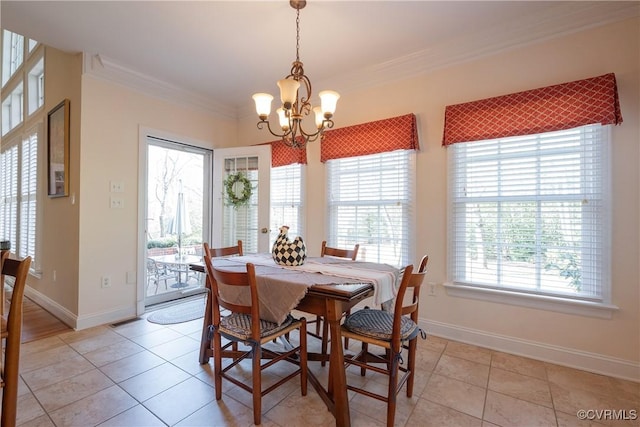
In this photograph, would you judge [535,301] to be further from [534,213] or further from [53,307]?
[53,307]

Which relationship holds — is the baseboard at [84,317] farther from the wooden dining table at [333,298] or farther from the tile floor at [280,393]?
the wooden dining table at [333,298]

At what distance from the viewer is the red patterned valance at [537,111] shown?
2.26m

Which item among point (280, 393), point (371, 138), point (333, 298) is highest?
point (371, 138)

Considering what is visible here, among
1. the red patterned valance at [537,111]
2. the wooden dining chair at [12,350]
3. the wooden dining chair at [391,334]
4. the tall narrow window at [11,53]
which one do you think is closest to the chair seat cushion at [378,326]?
the wooden dining chair at [391,334]

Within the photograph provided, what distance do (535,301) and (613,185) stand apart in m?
1.04

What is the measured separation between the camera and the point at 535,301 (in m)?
2.55

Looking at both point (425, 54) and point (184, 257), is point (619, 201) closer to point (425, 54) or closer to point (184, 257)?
point (425, 54)

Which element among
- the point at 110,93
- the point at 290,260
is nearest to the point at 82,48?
the point at 110,93

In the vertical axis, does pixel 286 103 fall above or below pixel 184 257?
above

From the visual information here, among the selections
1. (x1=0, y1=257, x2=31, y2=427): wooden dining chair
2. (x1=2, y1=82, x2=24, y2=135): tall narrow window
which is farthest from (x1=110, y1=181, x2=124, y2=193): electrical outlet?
(x1=2, y1=82, x2=24, y2=135): tall narrow window

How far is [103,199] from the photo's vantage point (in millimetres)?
3219

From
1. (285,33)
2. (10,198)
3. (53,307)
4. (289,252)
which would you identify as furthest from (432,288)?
(10,198)

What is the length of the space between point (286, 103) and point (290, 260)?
1092 mm

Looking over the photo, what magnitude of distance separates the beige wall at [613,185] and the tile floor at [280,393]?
198 millimetres
